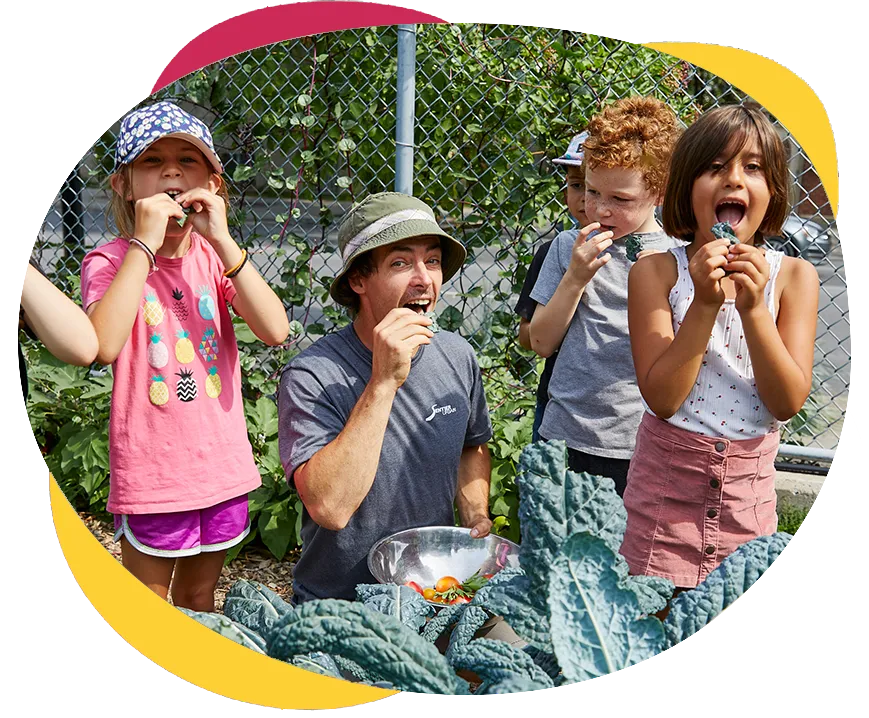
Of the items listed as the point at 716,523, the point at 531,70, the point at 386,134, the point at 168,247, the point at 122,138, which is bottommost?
the point at 716,523

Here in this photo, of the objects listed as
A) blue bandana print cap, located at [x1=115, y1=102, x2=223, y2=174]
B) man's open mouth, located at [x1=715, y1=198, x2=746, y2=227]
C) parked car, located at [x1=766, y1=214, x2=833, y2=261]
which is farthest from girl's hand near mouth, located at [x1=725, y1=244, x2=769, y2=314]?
parked car, located at [x1=766, y1=214, x2=833, y2=261]

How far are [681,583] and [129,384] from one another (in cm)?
125

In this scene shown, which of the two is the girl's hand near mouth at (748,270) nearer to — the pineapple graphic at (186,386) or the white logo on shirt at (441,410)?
the white logo on shirt at (441,410)

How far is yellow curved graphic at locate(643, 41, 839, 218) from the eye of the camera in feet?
4.51

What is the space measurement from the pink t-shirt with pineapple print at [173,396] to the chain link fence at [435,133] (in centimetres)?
168

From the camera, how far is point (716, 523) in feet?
5.27

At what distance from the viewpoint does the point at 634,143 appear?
2.04 meters

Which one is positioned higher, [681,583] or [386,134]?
[386,134]

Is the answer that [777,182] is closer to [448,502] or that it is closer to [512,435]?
[448,502]

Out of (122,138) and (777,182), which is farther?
(122,138)

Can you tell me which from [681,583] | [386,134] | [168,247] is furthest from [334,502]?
[386,134]

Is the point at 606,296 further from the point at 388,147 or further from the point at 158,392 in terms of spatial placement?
the point at 388,147

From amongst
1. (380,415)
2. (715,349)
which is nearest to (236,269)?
(380,415)

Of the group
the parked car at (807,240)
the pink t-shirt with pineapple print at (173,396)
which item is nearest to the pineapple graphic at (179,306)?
the pink t-shirt with pineapple print at (173,396)
